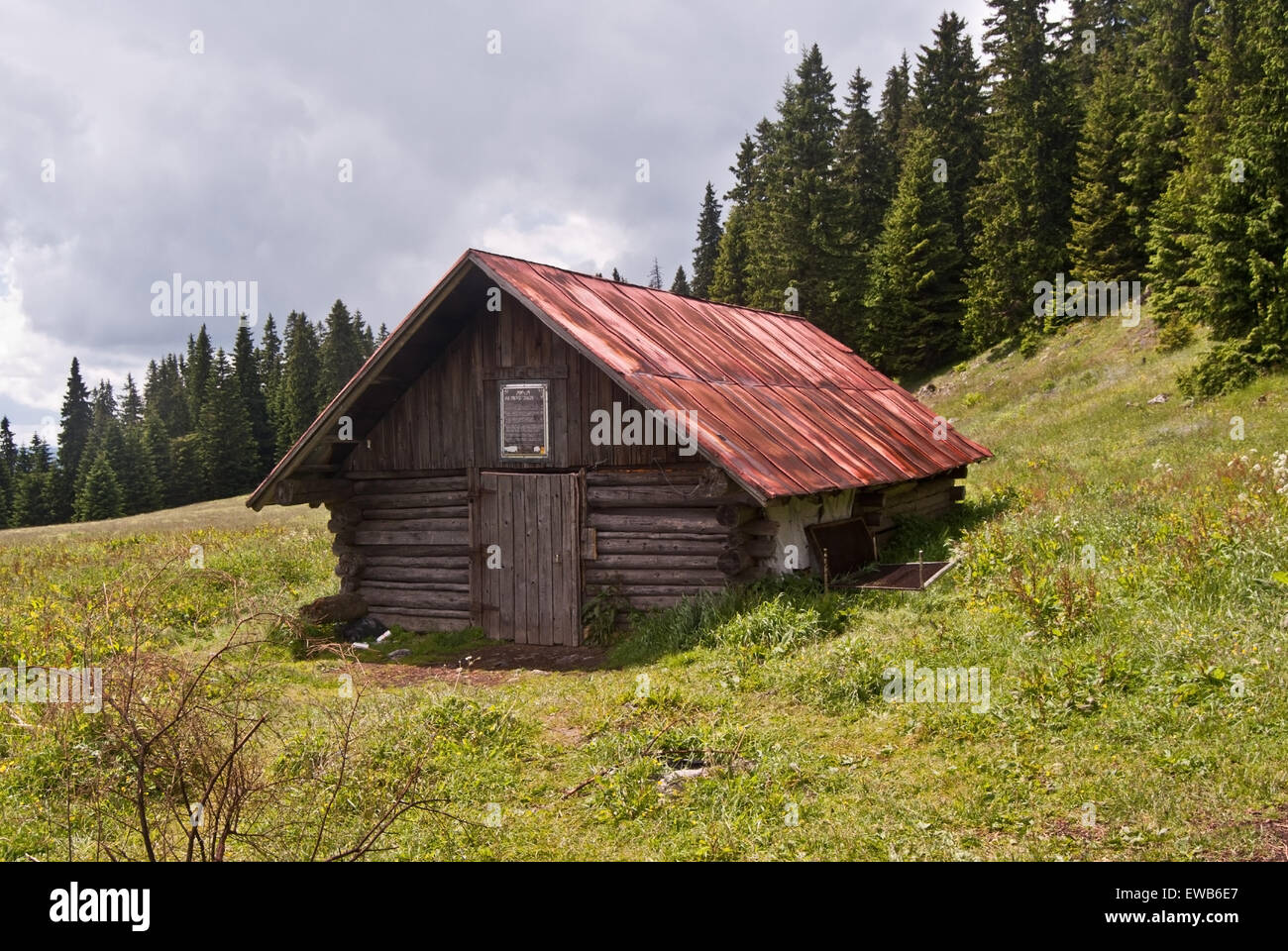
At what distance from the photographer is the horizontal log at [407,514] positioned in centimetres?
1423

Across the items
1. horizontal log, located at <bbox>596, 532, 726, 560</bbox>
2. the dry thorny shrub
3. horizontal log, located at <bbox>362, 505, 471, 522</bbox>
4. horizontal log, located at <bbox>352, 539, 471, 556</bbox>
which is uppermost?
horizontal log, located at <bbox>362, 505, 471, 522</bbox>

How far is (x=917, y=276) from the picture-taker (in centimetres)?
4438

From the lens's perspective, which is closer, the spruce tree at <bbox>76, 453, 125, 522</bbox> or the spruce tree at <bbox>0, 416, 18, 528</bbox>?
the spruce tree at <bbox>76, 453, 125, 522</bbox>

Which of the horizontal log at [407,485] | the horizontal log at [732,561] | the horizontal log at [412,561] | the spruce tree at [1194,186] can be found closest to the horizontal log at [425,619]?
the horizontal log at [412,561]

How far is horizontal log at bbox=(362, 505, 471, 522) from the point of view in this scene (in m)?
14.2

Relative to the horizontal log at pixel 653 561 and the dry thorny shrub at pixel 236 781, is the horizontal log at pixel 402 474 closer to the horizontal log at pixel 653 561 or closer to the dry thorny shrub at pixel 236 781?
the horizontal log at pixel 653 561

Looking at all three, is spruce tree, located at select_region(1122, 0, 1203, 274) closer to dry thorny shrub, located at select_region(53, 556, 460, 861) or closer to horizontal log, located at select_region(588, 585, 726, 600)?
horizontal log, located at select_region(588, 585, 726, 600)

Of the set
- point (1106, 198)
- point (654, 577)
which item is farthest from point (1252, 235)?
point (654, 577)

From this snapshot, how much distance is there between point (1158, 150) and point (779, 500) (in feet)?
110

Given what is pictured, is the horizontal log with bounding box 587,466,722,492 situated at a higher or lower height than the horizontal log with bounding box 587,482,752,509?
higher

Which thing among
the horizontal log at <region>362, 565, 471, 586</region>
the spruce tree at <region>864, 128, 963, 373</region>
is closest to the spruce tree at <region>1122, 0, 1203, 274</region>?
the spruce tree at <region>864, 128, 963, 373</region>

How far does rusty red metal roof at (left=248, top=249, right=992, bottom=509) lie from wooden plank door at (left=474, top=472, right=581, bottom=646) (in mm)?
2243

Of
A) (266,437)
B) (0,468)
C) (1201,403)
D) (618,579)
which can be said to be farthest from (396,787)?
(0,468)

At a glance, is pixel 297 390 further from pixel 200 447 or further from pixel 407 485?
pixel 407 485
